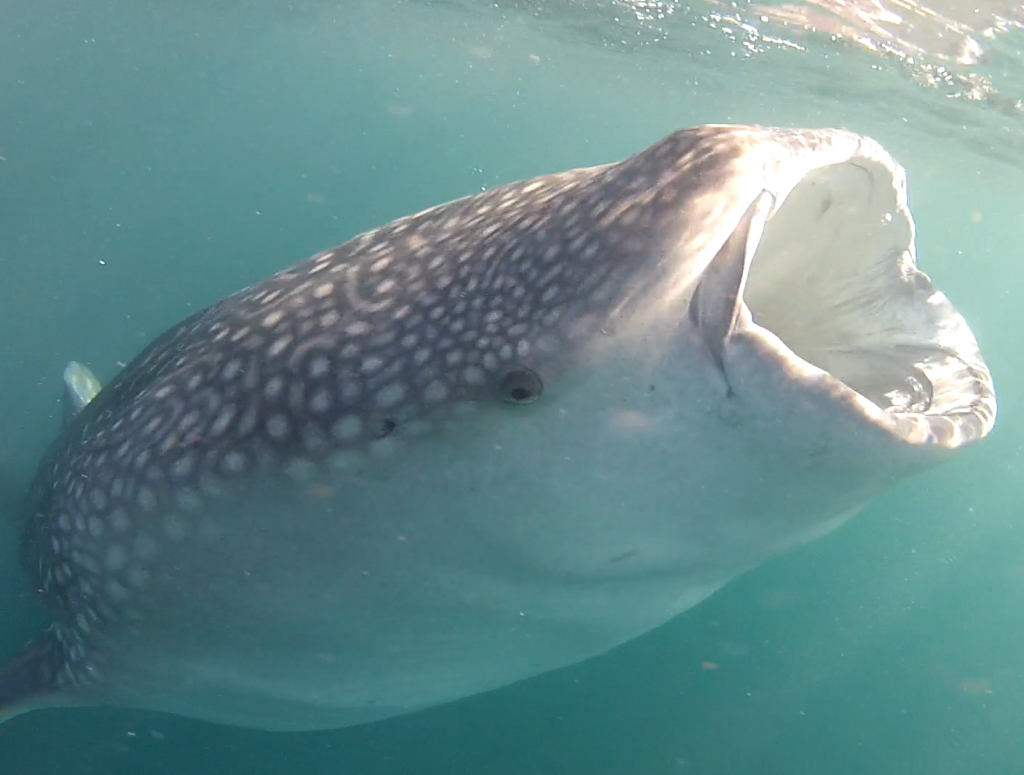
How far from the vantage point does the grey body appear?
1786 mm

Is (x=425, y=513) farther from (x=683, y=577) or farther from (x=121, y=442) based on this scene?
(x=121, y=442)

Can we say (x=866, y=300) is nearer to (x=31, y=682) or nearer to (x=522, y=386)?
(x=522, y=386)

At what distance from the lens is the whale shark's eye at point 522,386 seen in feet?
6.33

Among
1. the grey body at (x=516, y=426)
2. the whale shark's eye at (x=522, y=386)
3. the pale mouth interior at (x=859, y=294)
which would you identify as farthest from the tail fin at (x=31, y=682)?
the pale mouth interior at (x=859, y=294)

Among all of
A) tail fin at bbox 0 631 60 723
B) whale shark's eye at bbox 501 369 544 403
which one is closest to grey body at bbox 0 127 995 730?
whale shark's eye at bbox 501 369 544 403

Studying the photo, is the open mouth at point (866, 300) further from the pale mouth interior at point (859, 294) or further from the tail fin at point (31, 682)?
the tail fin at point (31, 682)

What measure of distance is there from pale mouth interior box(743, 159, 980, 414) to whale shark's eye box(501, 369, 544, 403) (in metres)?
0.98

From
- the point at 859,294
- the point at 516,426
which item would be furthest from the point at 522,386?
the point at 859,294

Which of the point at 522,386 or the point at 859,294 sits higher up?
the point at 522,386

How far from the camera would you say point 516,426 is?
2047 mm

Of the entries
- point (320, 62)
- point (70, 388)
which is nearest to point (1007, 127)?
point (70, 388)

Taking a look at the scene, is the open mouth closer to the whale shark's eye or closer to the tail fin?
the whale shark's eye

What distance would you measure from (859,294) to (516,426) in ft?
4.42

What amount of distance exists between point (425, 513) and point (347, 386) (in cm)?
45
